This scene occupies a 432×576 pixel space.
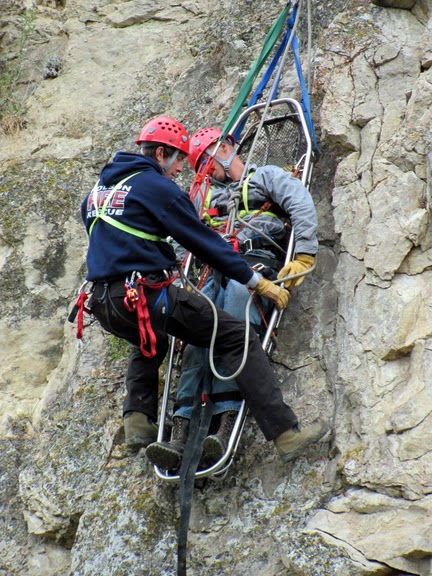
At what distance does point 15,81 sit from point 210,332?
5982mm

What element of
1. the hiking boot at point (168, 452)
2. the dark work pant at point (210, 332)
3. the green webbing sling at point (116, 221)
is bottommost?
the hiking boot at point (168, 452)

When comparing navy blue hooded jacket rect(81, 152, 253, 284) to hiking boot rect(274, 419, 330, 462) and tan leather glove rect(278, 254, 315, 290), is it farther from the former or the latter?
hiking boot rect(274, 419, 330, 462)

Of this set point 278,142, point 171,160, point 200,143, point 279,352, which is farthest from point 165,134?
point 279,352

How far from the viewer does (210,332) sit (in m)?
5.96

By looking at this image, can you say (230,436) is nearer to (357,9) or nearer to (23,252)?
(23,252)

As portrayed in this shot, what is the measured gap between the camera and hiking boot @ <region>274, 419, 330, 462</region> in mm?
5816

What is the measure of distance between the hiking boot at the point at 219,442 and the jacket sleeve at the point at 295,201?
1.37m

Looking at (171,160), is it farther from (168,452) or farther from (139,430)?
(168,452)

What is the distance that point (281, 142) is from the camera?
7.68m

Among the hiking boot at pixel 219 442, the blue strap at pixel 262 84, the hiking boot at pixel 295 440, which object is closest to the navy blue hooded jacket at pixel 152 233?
the hiking boot at pixel 219 442

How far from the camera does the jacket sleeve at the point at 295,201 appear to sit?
6508mm

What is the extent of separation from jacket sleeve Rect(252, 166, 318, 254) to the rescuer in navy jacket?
53 cm

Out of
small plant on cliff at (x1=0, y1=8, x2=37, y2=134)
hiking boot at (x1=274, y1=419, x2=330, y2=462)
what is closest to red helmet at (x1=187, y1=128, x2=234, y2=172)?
hiking boot at (x1=274, y1=419, x2=330, y2=462)

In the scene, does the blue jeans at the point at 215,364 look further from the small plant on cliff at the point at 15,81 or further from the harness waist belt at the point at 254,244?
the small plant on cliff at the point at 15,81
